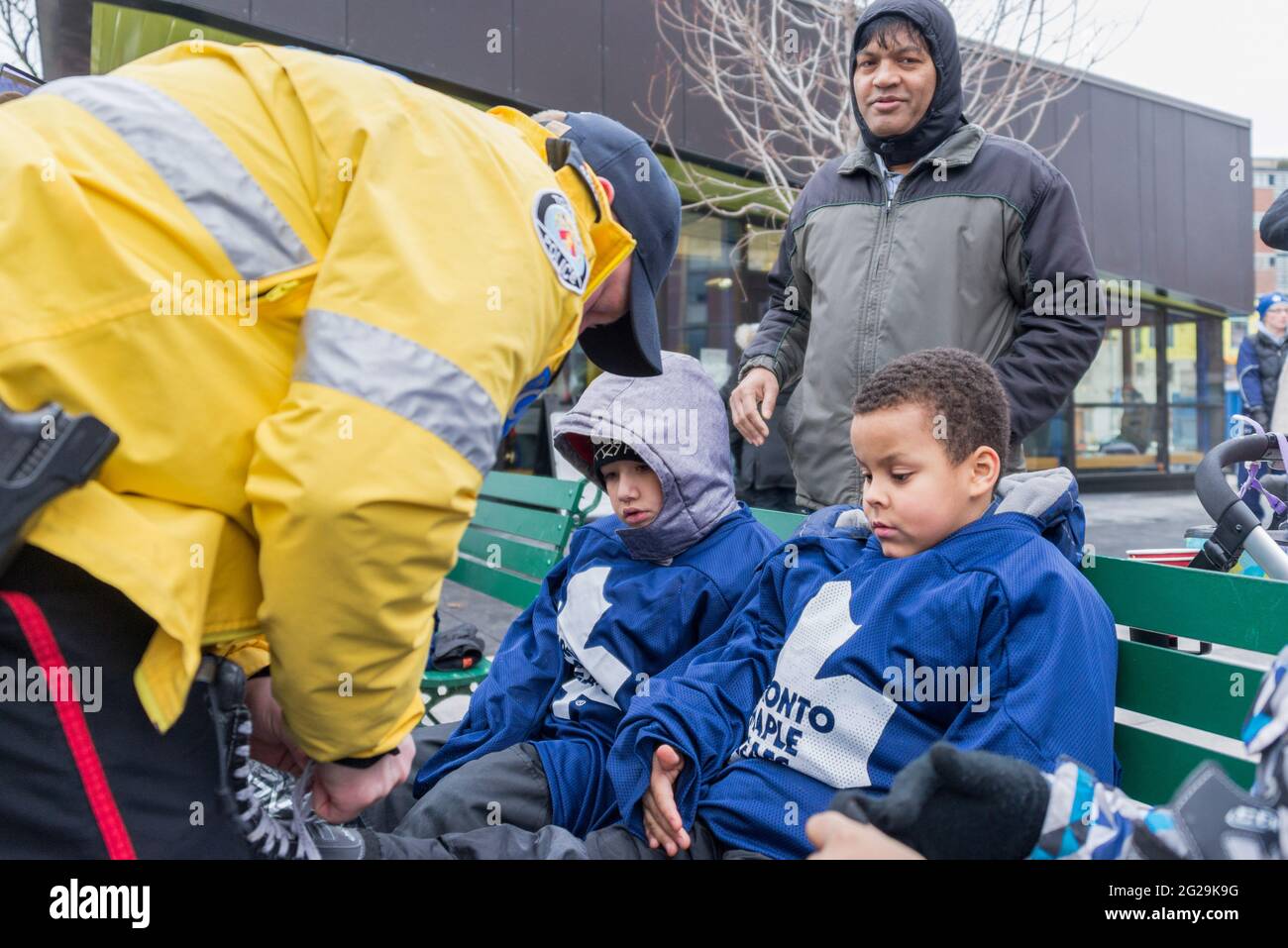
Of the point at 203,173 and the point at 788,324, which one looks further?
the point at 788,324

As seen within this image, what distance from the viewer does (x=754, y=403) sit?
116 inches

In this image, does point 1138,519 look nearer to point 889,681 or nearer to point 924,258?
point 924,258

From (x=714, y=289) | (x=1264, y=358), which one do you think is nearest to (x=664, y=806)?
(x=714, y=289)

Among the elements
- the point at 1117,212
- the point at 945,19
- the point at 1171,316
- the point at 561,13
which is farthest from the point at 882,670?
the point at 1171,316

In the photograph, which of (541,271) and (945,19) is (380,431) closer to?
(541,271)

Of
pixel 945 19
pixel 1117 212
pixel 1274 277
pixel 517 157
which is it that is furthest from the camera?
pixel 1274 277

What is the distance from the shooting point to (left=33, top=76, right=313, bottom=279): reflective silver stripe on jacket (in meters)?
1.23

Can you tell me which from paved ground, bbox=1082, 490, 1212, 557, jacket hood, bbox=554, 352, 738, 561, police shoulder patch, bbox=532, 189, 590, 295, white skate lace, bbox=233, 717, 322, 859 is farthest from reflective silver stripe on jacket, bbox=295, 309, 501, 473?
paved ground, bbox=1082, 490, 1212, 557

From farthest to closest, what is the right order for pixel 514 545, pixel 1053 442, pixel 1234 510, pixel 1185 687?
pixel 1053 442
pixel 514 545
pixel 1234 510
pixel 1185 687

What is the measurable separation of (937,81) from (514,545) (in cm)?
225

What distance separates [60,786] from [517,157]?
92 cm

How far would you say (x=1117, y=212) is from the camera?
15.1 m

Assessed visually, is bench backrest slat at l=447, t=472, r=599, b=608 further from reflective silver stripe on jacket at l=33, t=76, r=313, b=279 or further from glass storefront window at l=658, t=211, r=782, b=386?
glass storefront window at l=658, t=211, r=782, b=386

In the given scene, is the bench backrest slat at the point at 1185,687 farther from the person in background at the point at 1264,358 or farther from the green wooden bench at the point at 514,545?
the person in background at the point at 1264,358
